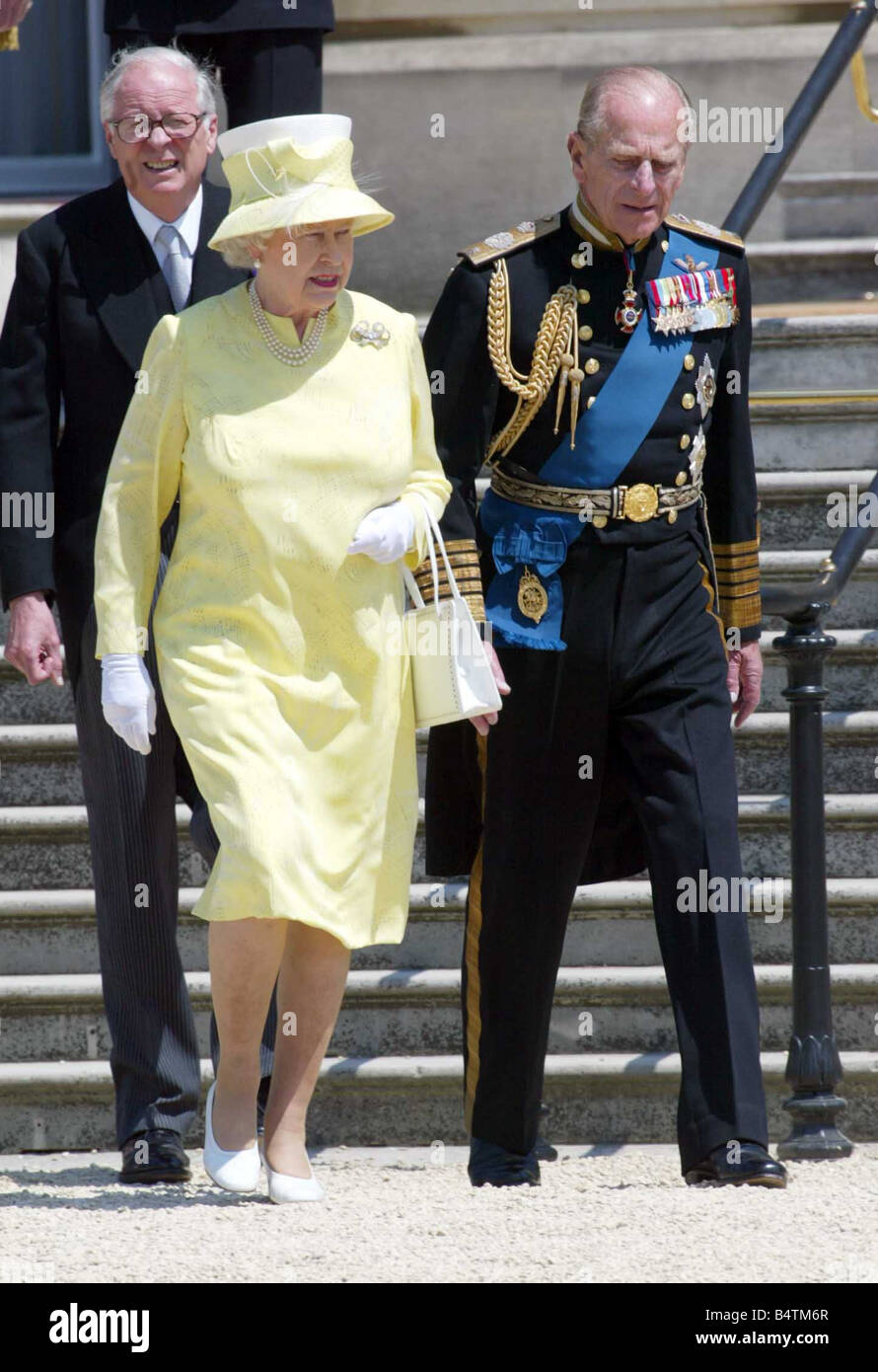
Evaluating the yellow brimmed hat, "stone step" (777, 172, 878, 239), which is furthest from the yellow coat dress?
"stone step" (777, 172, 878, 239)

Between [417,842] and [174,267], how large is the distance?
1594mm

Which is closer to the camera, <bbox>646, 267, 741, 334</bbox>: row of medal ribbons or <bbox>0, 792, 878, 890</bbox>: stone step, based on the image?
<bbox>646, 267, 741, 334</bbox>: row of medal ribbons

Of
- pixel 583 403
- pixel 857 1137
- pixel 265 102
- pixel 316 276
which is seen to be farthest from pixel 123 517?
pixel 857 1137

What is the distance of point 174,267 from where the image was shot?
4785 millimetres

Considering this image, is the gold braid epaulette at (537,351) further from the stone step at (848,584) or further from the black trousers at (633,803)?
the stone step at (848,584)

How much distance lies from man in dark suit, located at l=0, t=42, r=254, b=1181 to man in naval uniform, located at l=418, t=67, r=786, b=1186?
1.85ft

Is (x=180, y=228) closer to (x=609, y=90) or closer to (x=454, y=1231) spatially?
(x=609, y=90)

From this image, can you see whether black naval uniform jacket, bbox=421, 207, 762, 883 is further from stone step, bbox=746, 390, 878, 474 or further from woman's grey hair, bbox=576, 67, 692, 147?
stone step, bbox=746, 390, 878, 474

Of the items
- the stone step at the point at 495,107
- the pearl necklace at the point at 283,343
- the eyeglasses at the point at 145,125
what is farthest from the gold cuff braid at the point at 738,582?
the stone step at the point at 495,107

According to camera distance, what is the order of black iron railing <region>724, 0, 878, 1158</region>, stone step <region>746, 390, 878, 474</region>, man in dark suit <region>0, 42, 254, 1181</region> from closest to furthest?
Answer: man in dark suit <region>0, 42, 254, 1181</region> < black iron railing <region>724, 0, 878, 1158</region> < stone step <region>746, 390, 878, 474</region>

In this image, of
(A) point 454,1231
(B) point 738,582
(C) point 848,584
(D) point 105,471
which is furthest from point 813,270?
(A) point 454,1231

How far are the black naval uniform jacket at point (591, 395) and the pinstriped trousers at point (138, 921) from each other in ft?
1.63

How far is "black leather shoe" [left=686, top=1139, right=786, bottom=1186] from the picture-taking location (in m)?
4.33

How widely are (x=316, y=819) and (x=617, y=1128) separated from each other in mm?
1483
